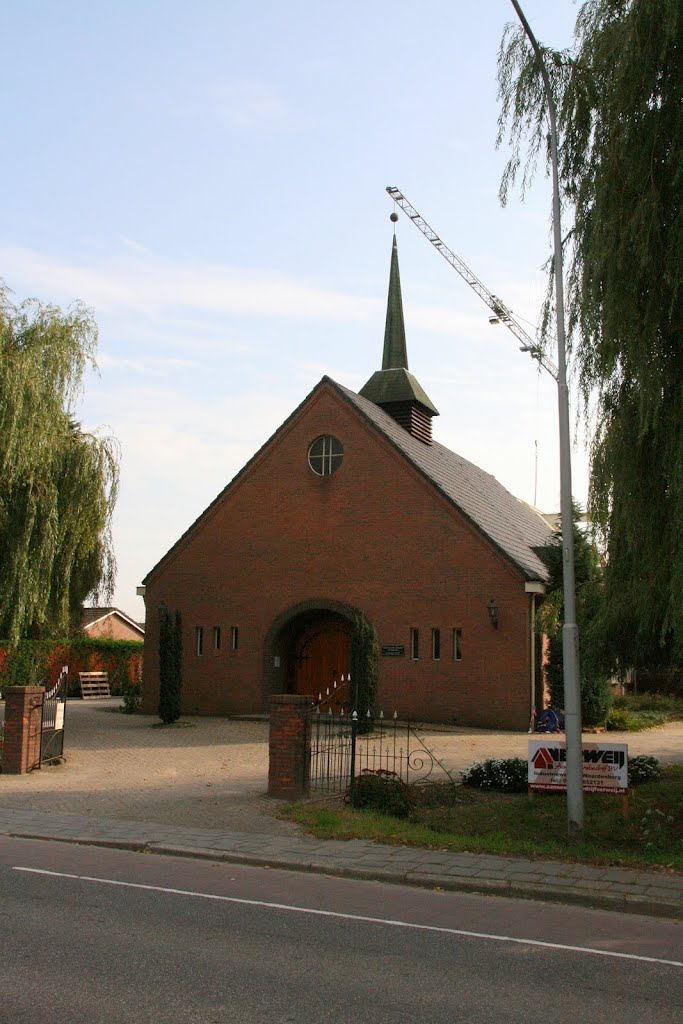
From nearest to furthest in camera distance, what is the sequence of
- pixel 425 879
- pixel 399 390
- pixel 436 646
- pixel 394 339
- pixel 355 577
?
1. pixel 425 879
2. pixel 436 646
3. pixel 355 577
4. pixel 399 390
5. pixel 394 339

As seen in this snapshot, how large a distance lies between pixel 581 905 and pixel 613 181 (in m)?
7.08

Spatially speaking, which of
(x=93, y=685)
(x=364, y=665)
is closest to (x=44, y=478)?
(x=364, y=665)

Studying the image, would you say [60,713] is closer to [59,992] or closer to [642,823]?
[642,823]

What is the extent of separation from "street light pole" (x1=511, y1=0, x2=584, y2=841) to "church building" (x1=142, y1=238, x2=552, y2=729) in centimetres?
1250

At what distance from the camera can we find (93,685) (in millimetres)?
37688

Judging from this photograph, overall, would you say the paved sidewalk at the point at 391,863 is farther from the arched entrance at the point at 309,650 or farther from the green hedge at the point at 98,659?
the green hedge at the point at 98,659

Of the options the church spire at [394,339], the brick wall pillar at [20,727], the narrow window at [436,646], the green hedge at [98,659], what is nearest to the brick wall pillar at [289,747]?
the brick wall pillar at [20,727]

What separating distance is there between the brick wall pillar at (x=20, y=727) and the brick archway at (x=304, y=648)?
454 inches

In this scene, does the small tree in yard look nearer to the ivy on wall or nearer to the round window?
the ivy on wall

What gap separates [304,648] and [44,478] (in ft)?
36.8

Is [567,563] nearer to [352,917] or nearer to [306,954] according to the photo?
[352,917]

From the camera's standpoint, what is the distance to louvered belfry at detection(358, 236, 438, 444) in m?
29.6

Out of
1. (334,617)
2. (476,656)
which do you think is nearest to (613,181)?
(476,656)

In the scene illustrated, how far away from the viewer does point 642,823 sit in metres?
10.9
